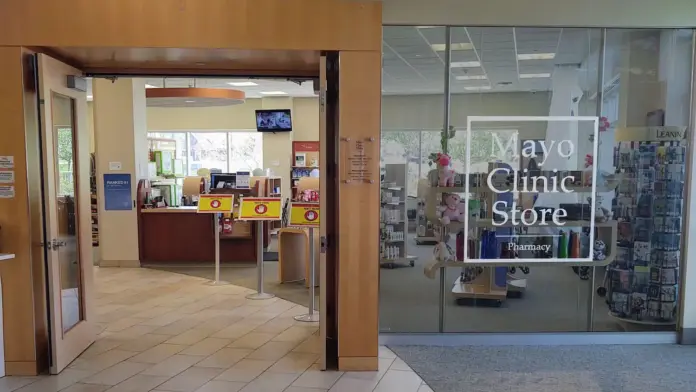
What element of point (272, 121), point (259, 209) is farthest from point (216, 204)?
point (272, 121)

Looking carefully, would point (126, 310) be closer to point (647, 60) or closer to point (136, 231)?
point (136, 231)

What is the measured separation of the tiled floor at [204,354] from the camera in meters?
3.79

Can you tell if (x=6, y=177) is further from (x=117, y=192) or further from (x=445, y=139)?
A: (x=117, y=192)

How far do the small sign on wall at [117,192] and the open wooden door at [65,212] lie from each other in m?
3.43

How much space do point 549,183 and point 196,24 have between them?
10.9ft

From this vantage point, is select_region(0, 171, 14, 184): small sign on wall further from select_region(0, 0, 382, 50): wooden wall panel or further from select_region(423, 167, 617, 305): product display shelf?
select_region(423, 167, 617, 305): product display shelf

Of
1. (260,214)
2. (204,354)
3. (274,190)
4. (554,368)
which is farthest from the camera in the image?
(274,190)

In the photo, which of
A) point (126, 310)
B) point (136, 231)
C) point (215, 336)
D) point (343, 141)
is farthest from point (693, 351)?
point (136, 231)

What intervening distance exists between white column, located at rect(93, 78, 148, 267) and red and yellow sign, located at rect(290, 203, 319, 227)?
3.81 m

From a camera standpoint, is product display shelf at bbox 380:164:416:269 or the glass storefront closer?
the glass storefront

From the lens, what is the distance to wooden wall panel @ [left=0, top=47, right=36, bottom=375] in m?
3.80

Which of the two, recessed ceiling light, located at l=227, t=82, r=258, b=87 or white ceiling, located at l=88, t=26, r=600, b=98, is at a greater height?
recessed ceiling light, located at l=227, t=82, r=258, b=87

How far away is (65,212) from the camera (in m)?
4.29

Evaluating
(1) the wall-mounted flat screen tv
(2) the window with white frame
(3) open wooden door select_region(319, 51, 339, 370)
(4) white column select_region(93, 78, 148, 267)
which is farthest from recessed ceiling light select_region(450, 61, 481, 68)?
(2) the window with white frame
